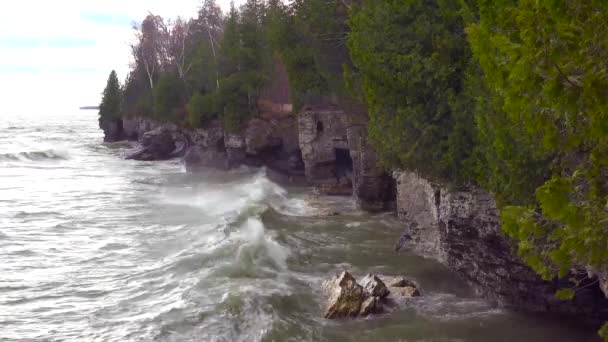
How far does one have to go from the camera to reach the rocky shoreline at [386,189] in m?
10.6

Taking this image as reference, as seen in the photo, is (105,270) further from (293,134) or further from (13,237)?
(293,134)

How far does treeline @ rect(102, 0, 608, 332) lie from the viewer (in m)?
4.97

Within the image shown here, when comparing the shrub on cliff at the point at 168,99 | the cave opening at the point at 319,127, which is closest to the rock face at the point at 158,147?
the shrub on cliff at the point at 168,99

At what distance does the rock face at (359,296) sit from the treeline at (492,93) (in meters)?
2.65

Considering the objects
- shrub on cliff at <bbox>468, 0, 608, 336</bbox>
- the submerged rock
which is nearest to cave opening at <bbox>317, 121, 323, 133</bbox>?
the submerged rock

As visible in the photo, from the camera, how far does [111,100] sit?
68.4 meters

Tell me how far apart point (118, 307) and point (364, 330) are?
17.2 feet

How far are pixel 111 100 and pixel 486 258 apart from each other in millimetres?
63773

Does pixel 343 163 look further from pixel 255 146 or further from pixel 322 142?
pixel 255 146

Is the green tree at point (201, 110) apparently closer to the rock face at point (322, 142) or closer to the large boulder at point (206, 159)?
the large boulder at point (206, 159)

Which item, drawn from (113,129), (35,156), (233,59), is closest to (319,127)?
(233,59)

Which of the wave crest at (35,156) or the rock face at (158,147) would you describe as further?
the wave crest at (35,156)

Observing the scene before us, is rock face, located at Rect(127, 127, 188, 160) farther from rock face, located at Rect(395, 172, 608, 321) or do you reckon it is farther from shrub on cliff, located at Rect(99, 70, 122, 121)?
rock face, located at Rect(395, 172, 608, 321)

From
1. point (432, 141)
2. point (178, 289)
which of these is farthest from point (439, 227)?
point (178, 289)
